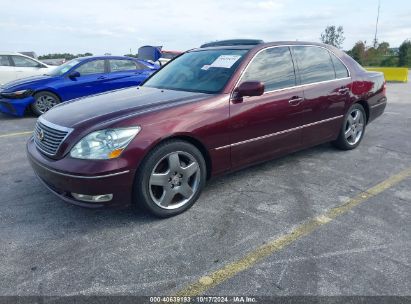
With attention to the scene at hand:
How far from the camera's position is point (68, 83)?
26.1 feet

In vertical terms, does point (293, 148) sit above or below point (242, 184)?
above

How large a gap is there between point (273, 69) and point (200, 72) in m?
0.83

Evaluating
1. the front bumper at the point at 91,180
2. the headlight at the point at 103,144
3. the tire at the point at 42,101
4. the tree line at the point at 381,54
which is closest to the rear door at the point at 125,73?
the tire at the point at 42,101

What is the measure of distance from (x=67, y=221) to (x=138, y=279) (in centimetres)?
113

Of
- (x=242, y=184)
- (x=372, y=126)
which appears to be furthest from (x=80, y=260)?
(x=372, y=126)

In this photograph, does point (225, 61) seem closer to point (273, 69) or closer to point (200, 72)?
point (200, 72)

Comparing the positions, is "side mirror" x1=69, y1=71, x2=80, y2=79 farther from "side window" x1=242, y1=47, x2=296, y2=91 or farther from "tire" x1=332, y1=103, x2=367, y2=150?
"tire" x1=332, y1=103, x2=367, y2=150

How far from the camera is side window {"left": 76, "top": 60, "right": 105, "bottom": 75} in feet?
27.0

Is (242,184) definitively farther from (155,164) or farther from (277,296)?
(277,296)

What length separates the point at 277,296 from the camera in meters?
2.21

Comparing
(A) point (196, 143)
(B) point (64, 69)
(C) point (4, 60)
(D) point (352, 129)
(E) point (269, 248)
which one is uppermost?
(C) point (4, 60)

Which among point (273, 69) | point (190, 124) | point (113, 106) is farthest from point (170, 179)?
point (273, 69)

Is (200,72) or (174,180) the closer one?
(174,180)

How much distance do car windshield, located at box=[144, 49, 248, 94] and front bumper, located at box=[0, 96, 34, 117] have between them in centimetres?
450
